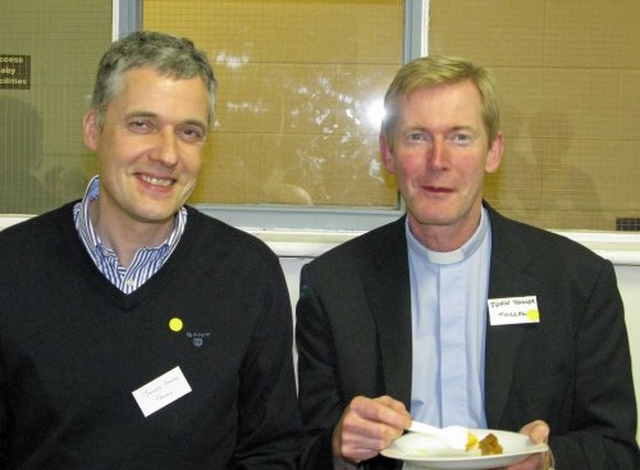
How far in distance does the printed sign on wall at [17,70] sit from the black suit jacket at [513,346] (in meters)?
1.59

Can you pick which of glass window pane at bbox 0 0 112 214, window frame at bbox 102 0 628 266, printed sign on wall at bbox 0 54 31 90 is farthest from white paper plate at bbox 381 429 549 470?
printed sign on wall at bbox 0 54 31 90

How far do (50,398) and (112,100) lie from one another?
29.4 inches

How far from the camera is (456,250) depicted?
2.31m

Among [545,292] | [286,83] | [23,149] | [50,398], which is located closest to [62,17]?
[23,149]

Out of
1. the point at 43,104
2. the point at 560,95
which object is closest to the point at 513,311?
the point at 560,95

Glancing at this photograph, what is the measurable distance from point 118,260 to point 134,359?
0.87 ft

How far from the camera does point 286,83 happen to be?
10.7 feet

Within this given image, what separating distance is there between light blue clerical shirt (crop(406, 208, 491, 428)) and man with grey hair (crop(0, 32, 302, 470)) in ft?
1.22

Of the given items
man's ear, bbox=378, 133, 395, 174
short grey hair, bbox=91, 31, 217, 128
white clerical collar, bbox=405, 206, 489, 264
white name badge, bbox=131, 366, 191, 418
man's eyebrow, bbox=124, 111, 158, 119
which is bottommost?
white name badge, bbox=131, 366, 191, 418

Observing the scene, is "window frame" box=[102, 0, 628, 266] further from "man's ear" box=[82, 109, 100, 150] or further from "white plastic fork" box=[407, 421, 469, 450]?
"white plastic fork" box=[407, 421, 469, 450]

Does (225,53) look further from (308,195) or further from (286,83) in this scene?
(308,195)

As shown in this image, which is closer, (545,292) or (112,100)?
(112,100)

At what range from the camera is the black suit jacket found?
217 centimetres

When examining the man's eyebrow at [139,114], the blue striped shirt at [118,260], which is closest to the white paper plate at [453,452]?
the blue striped shirt at [118,260]
